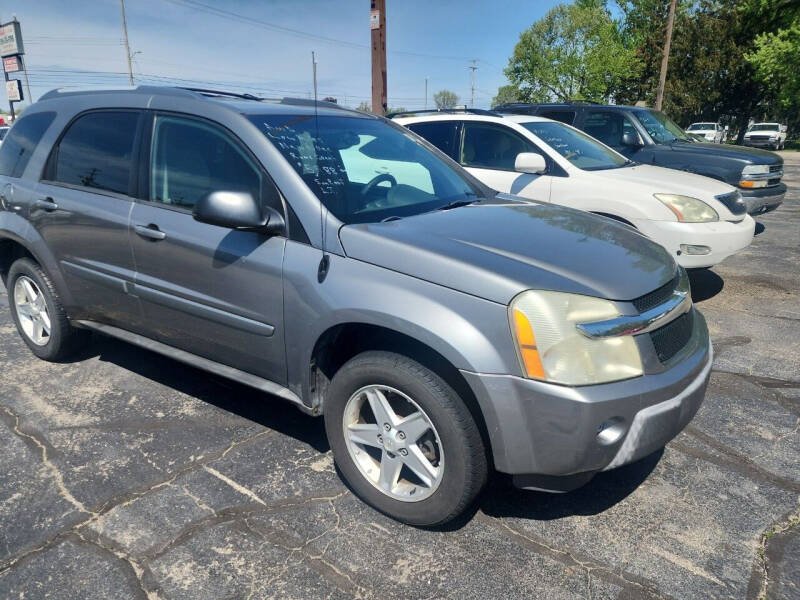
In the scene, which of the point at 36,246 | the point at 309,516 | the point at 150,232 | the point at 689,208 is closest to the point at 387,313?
the point at 309,516

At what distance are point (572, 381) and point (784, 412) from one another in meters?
2.19

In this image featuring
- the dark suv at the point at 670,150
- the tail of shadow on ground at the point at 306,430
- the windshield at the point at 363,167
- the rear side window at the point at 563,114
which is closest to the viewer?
the tail of shadow on ground at the point at 306,430

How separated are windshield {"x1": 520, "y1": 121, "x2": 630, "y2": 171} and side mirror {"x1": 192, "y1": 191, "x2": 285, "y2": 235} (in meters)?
4.13

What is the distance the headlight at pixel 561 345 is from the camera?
2055mm

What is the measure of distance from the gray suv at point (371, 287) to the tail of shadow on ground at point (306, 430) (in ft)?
0.98

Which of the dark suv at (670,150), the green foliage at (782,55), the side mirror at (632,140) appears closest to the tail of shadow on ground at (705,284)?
the dark suv at (670,150)

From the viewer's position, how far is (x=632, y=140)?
8469 millimetres

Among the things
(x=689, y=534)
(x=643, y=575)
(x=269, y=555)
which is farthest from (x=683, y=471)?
(x=269, y=555)

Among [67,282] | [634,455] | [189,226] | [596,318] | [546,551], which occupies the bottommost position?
[546,551]

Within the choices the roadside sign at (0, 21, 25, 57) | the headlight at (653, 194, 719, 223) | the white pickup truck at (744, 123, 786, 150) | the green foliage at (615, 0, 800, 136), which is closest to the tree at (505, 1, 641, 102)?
the green foliage at (615, 0, 800, 136)

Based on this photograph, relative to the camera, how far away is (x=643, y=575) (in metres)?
2.20

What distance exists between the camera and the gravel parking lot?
2.17 metres

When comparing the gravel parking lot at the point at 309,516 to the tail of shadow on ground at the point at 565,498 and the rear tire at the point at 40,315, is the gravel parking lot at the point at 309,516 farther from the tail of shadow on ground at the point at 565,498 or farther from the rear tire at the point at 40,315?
the rear tire at the point at 40,315

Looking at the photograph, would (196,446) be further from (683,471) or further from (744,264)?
(744,264)
